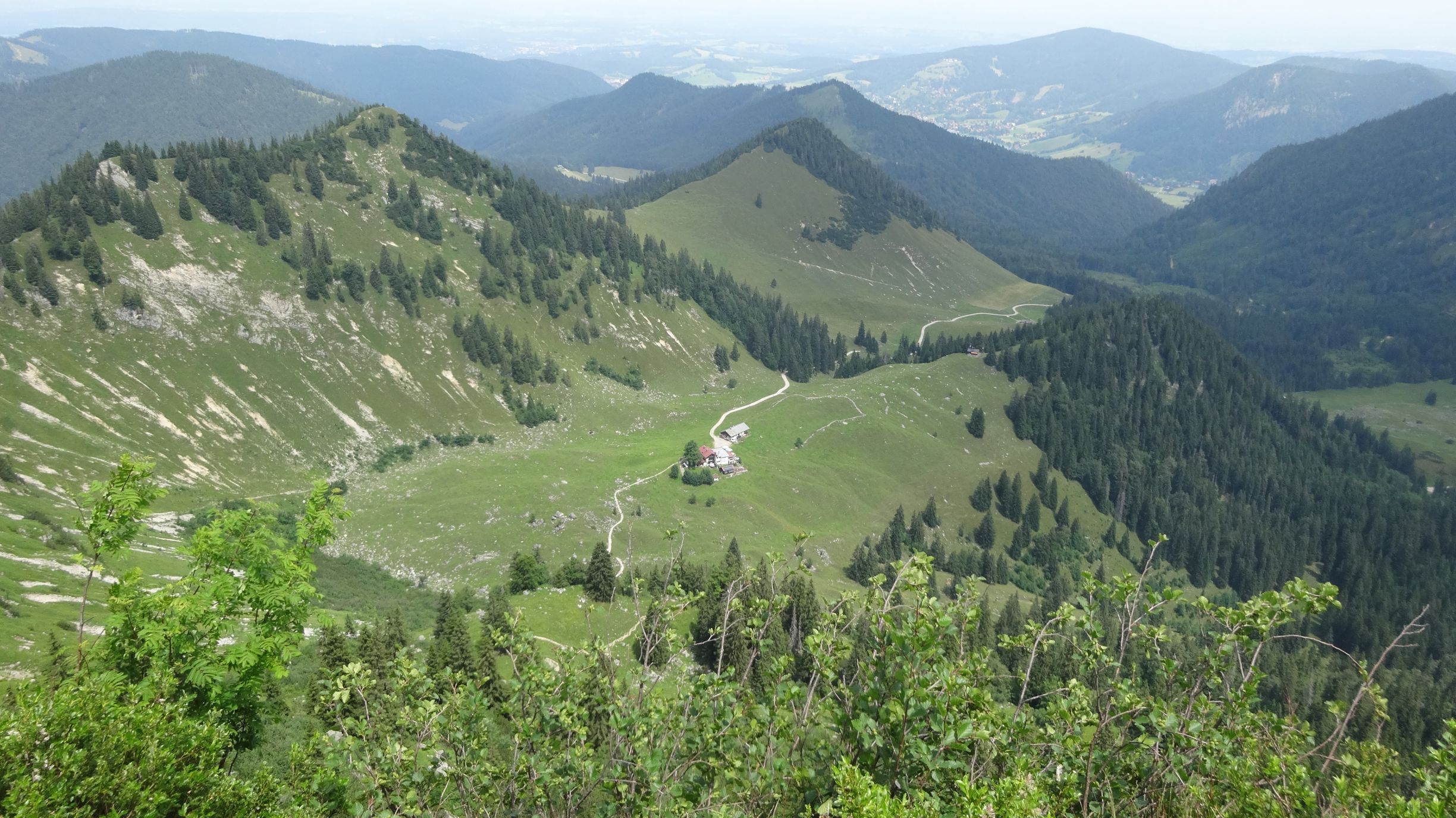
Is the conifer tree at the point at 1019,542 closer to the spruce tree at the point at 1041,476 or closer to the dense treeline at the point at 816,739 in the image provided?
the spruce tree at the point at 1041,476

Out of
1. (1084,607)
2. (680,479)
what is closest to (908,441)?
(680,479)

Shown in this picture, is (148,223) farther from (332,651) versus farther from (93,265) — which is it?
(332,651)

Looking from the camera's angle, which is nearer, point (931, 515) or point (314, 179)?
point (931, 515)

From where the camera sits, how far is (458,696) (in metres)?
17.8

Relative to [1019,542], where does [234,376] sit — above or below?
above

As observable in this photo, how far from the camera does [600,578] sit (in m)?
82.1

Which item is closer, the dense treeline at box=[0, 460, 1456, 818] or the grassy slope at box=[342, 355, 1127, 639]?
the dense treeline at box=[0, 460, 1456, 818]

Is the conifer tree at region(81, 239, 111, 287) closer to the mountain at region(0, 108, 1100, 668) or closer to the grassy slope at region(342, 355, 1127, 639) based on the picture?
the mountain at region(0, 108, 1100, 668)

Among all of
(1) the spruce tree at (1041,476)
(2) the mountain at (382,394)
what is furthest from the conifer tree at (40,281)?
(1) the spruce tree at (1041,476)

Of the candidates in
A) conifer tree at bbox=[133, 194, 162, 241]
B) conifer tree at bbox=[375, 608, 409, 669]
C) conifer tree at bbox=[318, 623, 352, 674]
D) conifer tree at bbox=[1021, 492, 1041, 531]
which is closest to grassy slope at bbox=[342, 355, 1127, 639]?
conifer tree at bbox=[1021, 492, 1041, 531]

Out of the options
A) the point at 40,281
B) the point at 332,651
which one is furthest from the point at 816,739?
the point at 40,281

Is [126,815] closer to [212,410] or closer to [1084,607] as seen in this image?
[1084,607]

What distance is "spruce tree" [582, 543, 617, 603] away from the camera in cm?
8156

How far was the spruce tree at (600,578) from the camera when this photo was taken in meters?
81.6
